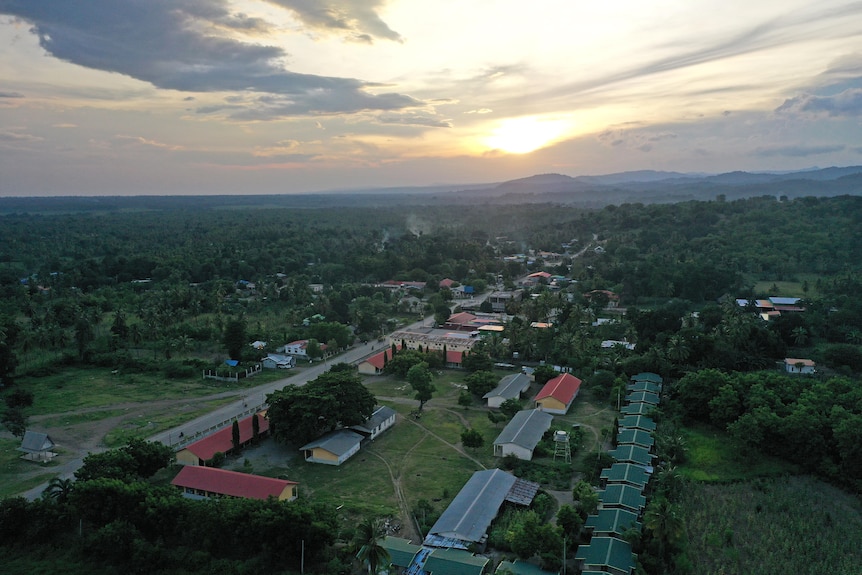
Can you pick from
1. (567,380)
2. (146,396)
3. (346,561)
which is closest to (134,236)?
(146,396)

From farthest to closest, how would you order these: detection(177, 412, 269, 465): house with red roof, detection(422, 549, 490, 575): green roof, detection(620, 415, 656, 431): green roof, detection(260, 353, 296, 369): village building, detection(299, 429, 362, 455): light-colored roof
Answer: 1. detection(260, 353, 296, 369): village building
2. detection(620, 415, 656, 431): green roof
3. detection(299, 429, 362, 455): light-colored roof
4. detection(177, 412, 269, 465): house with red roof
5. detection(422, 549, 490, 575): green roof

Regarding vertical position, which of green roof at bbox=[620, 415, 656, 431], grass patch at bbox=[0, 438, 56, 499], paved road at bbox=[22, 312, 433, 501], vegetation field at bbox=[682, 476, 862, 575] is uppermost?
green roof at bbox=[620, 415, 656, 431]

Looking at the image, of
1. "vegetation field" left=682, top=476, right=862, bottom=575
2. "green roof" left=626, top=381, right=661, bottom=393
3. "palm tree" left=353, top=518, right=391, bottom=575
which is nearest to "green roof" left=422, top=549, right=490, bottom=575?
"palm tree" left=353, top=518, right=391, bottom=575

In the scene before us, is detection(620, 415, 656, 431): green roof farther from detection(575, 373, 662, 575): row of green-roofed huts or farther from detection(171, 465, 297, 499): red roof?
detection(171, 465, 297, 499): red roof

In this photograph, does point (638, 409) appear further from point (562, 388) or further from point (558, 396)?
point (562, 388)

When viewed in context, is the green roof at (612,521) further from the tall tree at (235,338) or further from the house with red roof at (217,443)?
the tall tree at (235,338)

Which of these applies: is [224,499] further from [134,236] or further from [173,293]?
[134,236]

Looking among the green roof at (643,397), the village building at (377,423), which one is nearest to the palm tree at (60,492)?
the village building at (377,423)

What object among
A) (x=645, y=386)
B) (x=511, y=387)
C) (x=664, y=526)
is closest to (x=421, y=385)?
(x=511, y=387)
